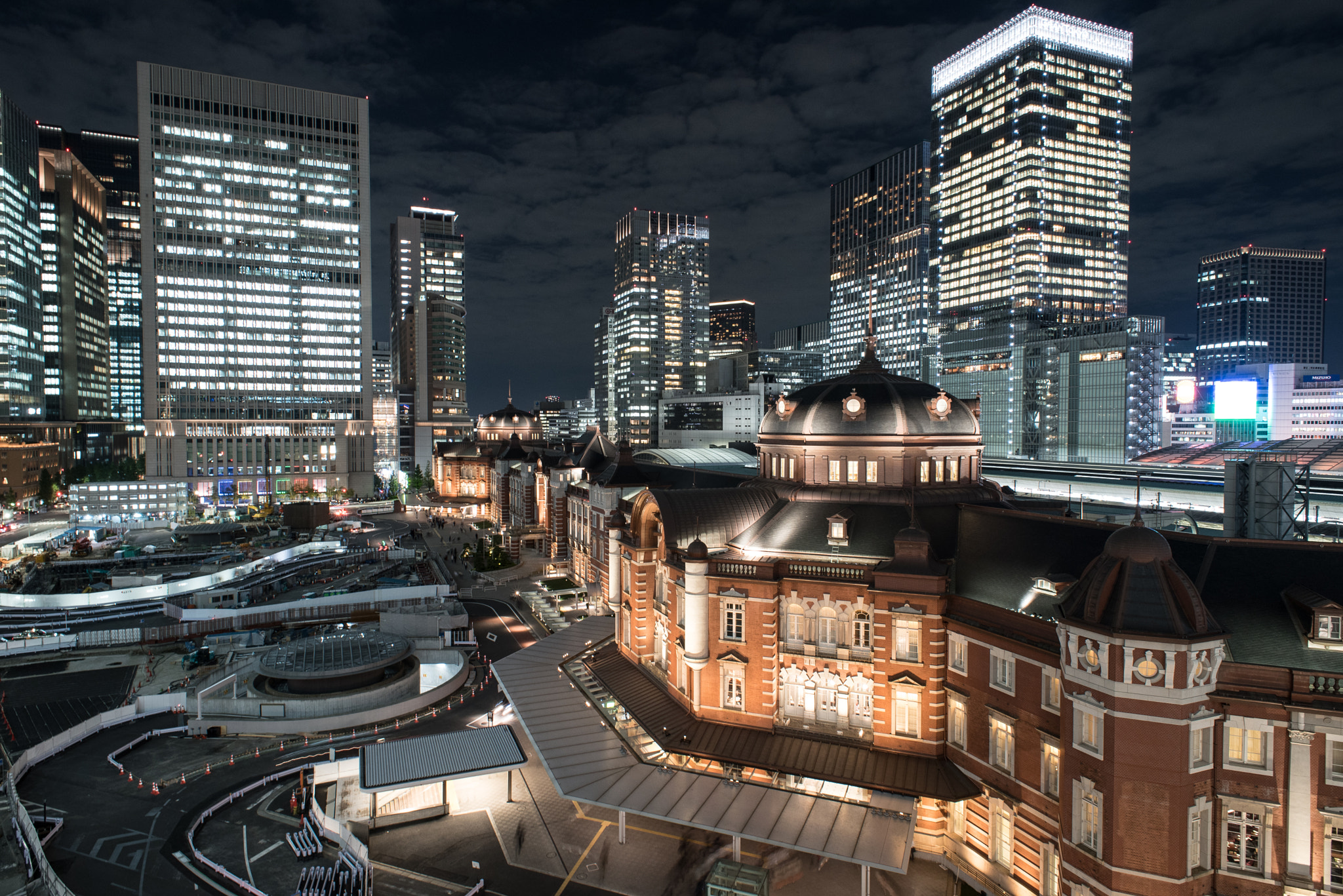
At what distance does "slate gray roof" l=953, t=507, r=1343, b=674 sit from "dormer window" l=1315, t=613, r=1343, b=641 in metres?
0.56

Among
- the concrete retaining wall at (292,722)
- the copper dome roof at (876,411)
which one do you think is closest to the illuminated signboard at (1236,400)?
the copper dome roof at (876,411)

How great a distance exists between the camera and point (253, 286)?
15200 cm

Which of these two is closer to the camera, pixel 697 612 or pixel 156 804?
pixel 156 804

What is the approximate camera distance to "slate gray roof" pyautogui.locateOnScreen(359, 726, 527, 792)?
34.0m

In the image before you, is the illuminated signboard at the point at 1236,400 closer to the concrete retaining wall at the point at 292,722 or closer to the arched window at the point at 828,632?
the arched window at the point at 828,632

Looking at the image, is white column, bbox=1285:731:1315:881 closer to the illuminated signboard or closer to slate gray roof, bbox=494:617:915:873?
slate gray roof, bbox=494:617:915:873

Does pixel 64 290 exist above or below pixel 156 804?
above

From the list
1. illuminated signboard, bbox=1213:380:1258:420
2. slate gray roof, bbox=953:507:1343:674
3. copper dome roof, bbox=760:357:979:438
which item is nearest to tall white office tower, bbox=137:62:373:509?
copper dome roof, bbox=760:357:979:438

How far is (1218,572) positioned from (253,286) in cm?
17148

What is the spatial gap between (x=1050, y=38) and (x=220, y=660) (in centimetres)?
19750

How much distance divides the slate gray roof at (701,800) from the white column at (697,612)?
5.88m

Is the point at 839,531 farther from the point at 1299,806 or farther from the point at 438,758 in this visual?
the point at 438,758

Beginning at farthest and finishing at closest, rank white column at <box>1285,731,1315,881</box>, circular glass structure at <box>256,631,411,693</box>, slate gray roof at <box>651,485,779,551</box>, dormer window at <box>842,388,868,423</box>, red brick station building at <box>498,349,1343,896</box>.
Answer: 1. circular glass structure at <box>256,631,411,693</box>
2. slate gray roof at <box>651,485,779,551</box>
3. dormer window at <box>842,388,868,423</box>
4. red brick station building at <box>498,349,1343,896</box>
5. white column at <box>1285,731,1315,881</box>

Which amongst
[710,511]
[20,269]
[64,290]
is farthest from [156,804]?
[64,290]
